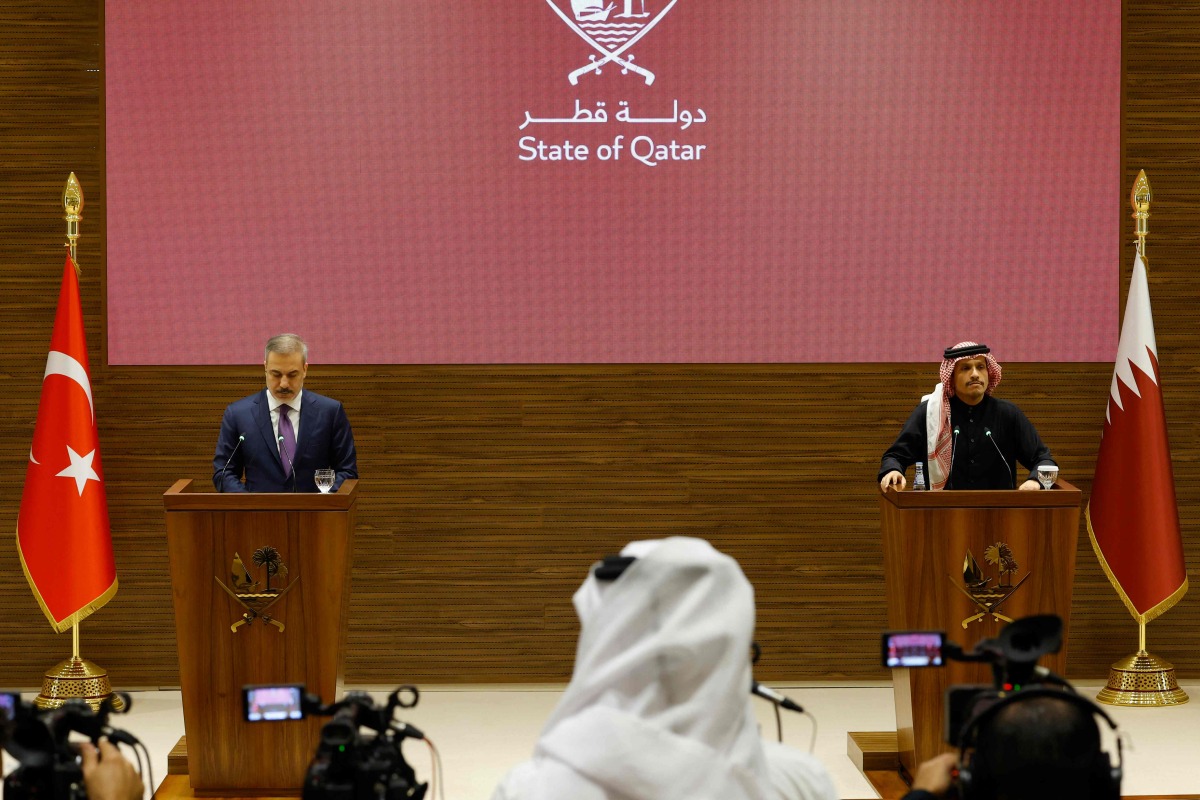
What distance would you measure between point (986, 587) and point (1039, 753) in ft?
9.23

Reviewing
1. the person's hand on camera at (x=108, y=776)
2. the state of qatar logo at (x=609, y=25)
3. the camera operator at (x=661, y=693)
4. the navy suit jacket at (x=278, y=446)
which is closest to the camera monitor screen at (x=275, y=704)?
the person's hand on camera at (x=108, y=776)

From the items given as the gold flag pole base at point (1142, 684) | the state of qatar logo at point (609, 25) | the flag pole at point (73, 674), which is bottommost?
the gold flag pole base at point (1142, 684)

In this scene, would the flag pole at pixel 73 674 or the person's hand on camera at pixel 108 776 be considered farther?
the flag pole at pixel 73 674

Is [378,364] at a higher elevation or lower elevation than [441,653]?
higher

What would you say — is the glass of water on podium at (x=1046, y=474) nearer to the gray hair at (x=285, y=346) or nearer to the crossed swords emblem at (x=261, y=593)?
the crossed swords emblem at (x=261, y=593)

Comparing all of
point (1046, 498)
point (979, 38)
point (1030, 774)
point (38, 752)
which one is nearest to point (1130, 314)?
point (979, 38)

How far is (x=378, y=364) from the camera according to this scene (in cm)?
659

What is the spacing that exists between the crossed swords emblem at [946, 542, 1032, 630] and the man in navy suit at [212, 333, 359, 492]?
7.47 feet

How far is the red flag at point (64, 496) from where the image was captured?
6.20 meters

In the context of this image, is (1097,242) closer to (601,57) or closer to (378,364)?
(601,57)

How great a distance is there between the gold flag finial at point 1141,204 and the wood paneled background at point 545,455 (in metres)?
0.25

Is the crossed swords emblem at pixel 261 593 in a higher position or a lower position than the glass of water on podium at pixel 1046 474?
lower

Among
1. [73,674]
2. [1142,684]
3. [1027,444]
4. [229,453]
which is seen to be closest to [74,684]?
[73,674]

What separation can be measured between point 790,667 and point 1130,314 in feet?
7.13
